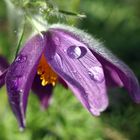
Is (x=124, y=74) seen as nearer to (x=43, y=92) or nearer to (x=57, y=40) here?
(x=57, y=40)

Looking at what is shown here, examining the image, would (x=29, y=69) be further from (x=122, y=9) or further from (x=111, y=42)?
(x=122, y=9)

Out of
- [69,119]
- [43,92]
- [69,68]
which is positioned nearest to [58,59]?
[69,68]

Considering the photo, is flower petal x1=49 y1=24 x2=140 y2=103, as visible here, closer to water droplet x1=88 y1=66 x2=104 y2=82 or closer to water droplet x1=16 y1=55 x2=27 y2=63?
water droplet x1=88 y1=66 x2=104 y2=82

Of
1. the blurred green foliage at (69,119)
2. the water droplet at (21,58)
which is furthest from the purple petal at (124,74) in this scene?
the blurred green foliage at (69,119)

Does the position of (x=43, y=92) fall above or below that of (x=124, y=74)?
below

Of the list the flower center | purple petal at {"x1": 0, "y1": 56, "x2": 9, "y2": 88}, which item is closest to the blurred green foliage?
purple petal at {"x1": 0, "y1": 56, "x2": 9, "y2": 88}

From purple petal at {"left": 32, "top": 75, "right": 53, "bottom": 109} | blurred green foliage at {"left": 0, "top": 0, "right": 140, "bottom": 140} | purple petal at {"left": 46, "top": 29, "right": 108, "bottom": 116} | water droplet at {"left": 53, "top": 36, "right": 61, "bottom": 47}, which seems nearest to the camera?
purple petal at {"left": 46, "top": 29, "right": 108, "bottom": 116}
